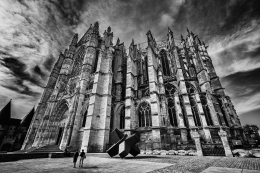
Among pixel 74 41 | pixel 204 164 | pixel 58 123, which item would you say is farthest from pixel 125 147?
pixel 74 41

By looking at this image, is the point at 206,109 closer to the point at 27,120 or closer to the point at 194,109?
the point at 194,109

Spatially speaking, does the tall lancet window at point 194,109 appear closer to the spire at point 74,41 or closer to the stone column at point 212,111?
the stone column at point 212,111

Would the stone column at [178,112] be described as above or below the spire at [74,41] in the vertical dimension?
below

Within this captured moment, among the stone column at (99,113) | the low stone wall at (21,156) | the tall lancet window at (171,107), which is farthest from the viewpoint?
the tall lancet window at (171,107)

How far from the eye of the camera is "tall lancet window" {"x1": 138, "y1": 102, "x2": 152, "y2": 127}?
14645mm

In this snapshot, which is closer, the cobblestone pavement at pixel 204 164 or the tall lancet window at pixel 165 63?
the cobblestone pavement at pixel 204 164

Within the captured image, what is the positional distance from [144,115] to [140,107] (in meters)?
Answer: 1.29

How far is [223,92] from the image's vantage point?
49.2 ft

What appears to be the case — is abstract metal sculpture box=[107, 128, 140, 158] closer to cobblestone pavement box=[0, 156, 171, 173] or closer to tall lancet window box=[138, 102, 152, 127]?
cobblestone pavement box=[0, 156, 171, 173]

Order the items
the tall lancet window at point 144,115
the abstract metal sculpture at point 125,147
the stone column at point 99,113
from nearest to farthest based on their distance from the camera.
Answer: the abstract metal sculpture at point 125,147, the stone column at point 99,113, the tall lancet window at point 144,115

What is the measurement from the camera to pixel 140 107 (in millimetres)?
15828

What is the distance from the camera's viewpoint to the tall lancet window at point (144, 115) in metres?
14.6

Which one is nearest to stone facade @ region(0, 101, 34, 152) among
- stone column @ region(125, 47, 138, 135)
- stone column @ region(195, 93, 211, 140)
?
stone column @ region(125, 47, 138, 135)

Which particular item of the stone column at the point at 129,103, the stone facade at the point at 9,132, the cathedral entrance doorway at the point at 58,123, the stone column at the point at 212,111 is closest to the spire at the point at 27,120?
the stone facade at the point at 9,132
